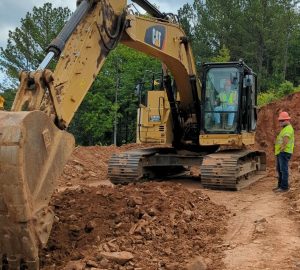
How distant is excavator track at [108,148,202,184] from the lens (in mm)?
11562

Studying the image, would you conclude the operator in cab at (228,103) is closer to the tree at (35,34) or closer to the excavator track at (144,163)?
the excavator track at (144,163)

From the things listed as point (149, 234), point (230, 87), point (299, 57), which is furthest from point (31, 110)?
point (299, 57)

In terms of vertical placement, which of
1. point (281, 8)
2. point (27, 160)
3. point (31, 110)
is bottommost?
point (27, 160)

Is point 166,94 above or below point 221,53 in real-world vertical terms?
below

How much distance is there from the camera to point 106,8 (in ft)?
24.2

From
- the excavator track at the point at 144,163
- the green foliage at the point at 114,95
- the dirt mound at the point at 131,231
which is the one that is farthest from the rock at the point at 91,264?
the green foliage at the point at 114,95

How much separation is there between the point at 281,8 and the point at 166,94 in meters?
37.7

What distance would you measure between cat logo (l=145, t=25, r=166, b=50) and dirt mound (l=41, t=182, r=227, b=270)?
268 cm

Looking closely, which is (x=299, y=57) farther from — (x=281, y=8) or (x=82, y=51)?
(x=82, y=51)

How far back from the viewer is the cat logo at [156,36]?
9117mm

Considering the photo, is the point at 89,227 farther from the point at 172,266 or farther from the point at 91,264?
the point at 172,266

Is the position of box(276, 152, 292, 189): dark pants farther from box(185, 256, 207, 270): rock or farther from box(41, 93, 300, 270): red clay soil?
box(185, 256, 207, 270): rock

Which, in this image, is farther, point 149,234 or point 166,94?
point 166,94

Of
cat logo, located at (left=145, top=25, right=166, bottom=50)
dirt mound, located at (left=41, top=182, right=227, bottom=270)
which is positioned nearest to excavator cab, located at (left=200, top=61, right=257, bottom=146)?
cat logo, located at (left=145, top=25, right=166, bottom=50)
